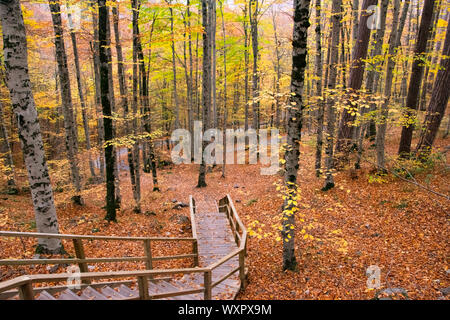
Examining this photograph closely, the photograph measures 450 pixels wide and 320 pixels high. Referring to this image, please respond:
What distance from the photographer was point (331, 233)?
7727 millimetres

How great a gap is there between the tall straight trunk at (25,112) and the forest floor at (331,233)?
1.15 metres

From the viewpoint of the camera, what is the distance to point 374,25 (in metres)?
10.1

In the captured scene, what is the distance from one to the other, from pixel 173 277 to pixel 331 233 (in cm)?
509

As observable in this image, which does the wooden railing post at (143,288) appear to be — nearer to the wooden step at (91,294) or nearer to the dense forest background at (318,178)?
the wooden step at (91,294)

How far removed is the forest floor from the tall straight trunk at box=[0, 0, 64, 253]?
1155 mm

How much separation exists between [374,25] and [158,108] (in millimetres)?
23090

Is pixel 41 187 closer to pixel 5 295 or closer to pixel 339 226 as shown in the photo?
pixel 5 295

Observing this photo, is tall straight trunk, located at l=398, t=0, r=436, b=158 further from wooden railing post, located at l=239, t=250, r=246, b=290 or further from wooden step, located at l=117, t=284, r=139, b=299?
wooden step, located at l=117, t=284, r=139, b=299

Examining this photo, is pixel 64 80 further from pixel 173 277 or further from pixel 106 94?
pixel 173 277

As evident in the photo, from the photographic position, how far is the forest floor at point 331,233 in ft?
18.8

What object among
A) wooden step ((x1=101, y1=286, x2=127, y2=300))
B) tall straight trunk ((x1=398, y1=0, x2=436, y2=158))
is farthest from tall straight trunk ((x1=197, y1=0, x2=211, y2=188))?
wooden step ((x1=101, y1=286, x2=127, y2=300))
